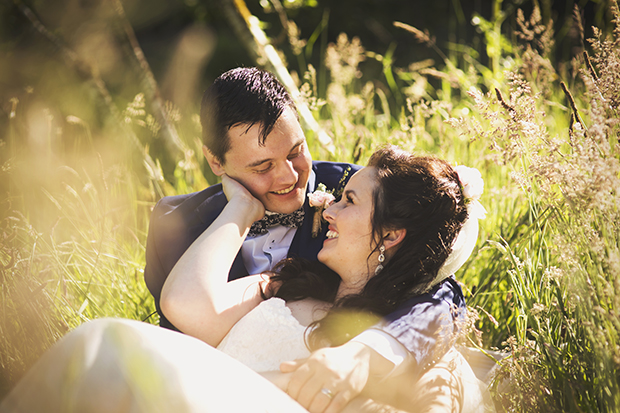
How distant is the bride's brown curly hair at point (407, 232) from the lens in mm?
1912

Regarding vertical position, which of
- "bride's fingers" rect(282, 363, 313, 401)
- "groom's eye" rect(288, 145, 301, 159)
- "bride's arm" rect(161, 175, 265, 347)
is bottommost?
"bride's fingers" rect(282, 363, 313, 401)

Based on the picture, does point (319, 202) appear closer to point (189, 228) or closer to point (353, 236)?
point (353, 236)

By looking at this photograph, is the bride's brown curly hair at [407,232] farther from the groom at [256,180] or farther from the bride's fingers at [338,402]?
the bride's fingers at [338,402]

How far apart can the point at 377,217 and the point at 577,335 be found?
871 millimetres

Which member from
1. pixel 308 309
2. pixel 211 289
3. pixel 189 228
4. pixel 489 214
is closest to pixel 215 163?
pixel 189 228

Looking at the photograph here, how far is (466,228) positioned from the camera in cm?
204

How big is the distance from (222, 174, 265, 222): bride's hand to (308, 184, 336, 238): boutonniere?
0.26m

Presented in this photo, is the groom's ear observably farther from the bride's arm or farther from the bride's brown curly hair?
the bride's brown curly hair

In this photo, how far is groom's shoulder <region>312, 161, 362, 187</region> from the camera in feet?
8.60

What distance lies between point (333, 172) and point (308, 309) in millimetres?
940

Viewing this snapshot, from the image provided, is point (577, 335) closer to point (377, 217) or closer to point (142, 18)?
point (377, 217)

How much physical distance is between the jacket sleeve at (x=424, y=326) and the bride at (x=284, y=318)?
70mm

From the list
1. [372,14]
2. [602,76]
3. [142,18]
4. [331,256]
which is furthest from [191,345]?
[142,18]

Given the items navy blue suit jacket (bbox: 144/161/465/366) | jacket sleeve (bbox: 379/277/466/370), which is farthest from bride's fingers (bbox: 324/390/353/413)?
navy blue suit jacket (bbox: 144/161/465/366)
